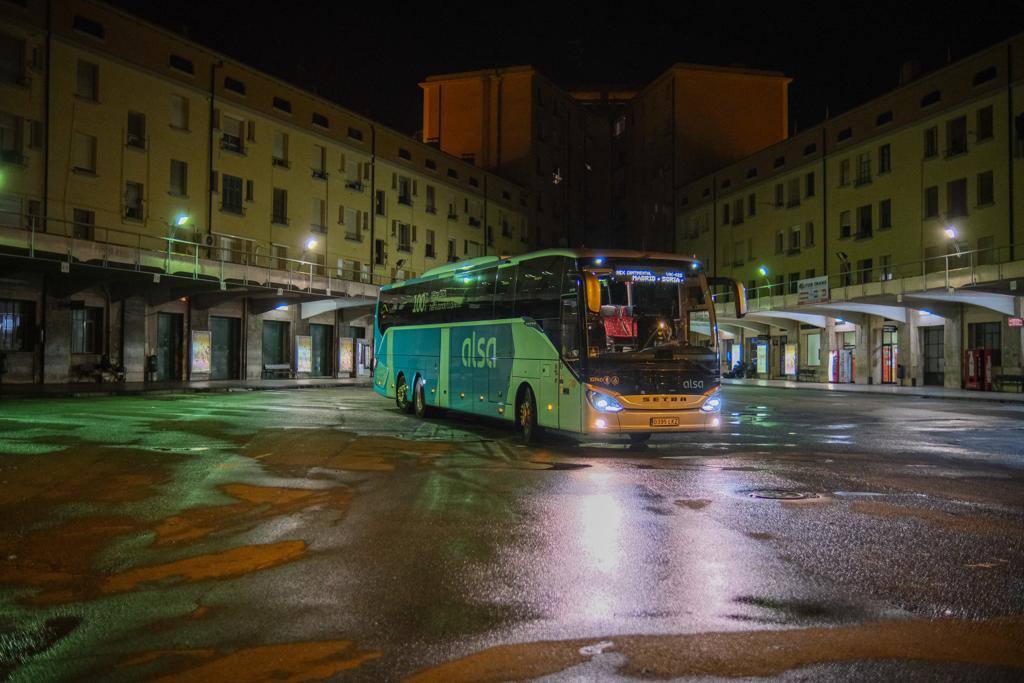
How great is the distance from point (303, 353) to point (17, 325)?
15.0 meters

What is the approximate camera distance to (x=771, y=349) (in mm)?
53688

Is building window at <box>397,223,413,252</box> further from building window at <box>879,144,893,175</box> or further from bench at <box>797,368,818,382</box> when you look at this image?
building window at <box>879,144,893,175</box>

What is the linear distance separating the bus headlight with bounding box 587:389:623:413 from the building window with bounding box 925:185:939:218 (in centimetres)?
3251

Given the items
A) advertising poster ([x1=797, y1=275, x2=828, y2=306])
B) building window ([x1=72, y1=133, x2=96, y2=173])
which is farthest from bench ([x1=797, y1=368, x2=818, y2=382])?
building window ([x1=72, y1=133, x2=96, y2=173])

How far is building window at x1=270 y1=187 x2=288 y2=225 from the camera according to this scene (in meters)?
41.6

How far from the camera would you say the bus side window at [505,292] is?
16.2 meters

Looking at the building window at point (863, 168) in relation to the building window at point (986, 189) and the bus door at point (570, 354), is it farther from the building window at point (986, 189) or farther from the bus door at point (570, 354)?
the bus door at point (570, 354)

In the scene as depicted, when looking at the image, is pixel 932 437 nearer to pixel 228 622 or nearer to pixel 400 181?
pixel 228 622

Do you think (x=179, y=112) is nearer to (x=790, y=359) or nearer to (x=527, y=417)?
(x=527, y=417)

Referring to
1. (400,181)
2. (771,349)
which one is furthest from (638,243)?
(400,181)

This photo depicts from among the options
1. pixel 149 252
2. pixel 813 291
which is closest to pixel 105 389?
pixel 149 252

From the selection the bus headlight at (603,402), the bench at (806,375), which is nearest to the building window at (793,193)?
the bench at (806,375)

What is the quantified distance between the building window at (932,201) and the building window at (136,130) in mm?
37149

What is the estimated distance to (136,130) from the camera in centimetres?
3428
